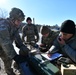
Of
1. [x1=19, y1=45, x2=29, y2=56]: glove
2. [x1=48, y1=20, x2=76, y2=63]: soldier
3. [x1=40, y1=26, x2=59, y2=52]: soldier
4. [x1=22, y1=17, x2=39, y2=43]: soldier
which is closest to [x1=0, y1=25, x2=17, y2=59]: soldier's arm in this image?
[x1=19, y1=45, x2=29, y2=56]: glove

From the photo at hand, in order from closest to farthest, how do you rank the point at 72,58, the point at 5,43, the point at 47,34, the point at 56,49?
1. the point at 72,58
2. the point at 5,43
3. the point at 56,49
4. the point at 47,34

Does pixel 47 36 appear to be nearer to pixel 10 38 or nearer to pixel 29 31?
pixel 10 38

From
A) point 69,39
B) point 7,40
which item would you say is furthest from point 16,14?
point 69,39

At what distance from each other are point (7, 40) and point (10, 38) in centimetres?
36

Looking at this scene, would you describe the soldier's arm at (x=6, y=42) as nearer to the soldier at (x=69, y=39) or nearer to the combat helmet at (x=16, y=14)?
the combat helmet at (x=16, y=14)

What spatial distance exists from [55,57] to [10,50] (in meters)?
0.84

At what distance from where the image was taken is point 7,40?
3248 mm

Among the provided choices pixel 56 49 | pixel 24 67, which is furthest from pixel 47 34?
pixel 24 67

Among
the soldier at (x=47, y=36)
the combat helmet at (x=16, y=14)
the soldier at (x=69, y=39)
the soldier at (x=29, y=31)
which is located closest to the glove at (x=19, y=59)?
the combat helmet at (x=16, y=14)

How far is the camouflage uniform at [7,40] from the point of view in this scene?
3221 mm

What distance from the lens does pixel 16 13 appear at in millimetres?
3613

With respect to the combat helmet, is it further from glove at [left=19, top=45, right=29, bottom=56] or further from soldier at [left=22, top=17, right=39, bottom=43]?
soldier at [left=22, top=17, right=39, bottom=43]

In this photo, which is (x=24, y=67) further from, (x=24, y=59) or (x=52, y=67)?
(x=52, y=67)

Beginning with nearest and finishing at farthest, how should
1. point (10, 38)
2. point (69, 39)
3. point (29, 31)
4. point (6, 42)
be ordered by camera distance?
point (69, 39)
point (6, 42)
point (10, 38)
point (29, 31)
